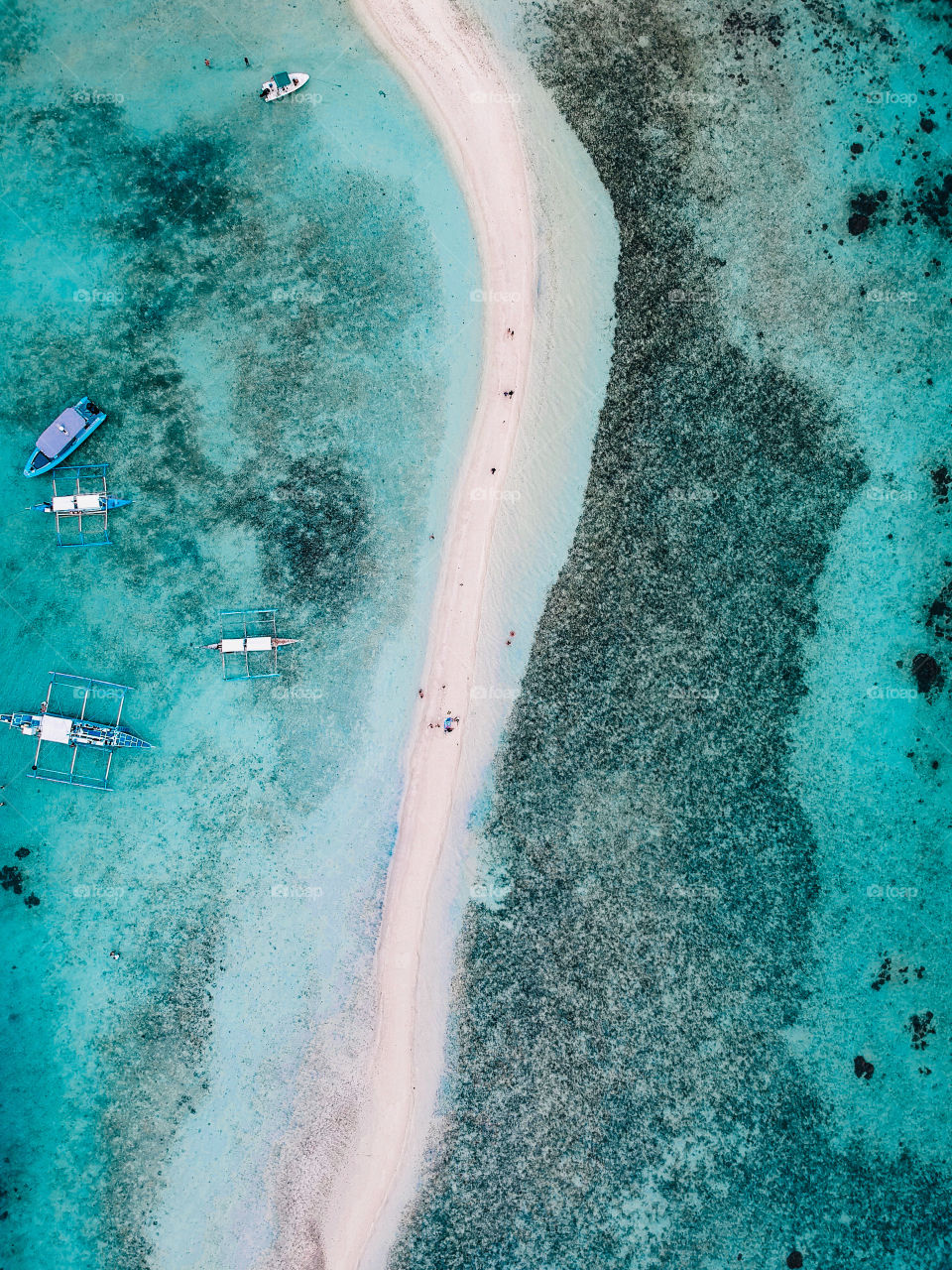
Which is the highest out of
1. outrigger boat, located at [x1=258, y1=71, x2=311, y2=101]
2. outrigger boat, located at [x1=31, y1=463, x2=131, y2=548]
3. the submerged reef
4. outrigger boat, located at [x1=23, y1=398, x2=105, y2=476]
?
outrigger boat, located at [x1=258, y1=71, x2=311, y2=101]

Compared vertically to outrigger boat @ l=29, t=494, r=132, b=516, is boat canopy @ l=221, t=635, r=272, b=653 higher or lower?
lower

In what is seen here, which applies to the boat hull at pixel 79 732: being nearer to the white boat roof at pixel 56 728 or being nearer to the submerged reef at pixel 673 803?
the white boat roof at pixel 56 728

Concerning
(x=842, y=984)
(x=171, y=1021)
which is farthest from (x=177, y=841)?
(x=842, y=984)

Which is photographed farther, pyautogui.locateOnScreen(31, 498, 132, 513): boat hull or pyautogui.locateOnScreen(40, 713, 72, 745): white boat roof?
pyautogui.locateOnScreen(31, 498, 132, 513): boat hull

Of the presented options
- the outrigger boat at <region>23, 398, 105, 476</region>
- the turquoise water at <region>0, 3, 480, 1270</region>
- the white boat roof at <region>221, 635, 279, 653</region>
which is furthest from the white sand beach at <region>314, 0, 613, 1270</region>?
the outrigger boat at <region>23, 398, 105, 476</region>

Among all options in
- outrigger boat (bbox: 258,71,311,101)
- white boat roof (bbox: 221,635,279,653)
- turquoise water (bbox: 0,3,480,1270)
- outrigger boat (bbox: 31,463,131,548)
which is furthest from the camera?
outrigger boat (bbox: 258,71,311,101)

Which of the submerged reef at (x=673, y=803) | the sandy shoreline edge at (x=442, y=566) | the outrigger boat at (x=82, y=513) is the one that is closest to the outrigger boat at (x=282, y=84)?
the sandy shoreline edge at (x=442, y=566)

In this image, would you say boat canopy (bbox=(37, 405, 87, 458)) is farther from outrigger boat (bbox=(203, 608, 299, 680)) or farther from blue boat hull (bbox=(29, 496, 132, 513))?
outrigger boat (bbox=(203, 608, 299, 680))
